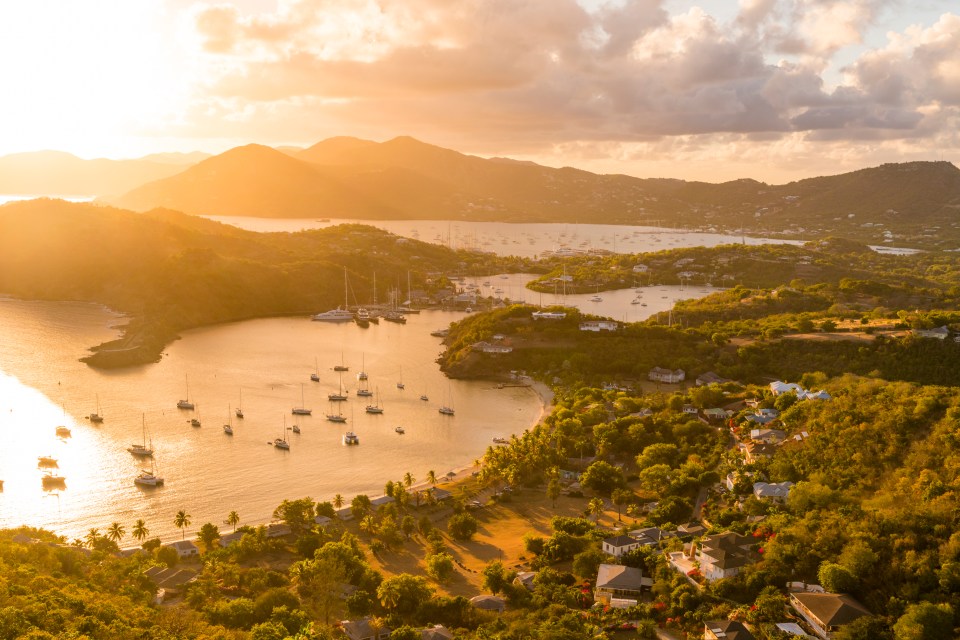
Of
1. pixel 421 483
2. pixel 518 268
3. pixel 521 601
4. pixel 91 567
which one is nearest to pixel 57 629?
pixel 91 567

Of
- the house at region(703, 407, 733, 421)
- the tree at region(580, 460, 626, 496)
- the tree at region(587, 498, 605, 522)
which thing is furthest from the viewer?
the house at region(703, 407, 733, 421)

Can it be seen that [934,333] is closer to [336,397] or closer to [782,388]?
[782,388]

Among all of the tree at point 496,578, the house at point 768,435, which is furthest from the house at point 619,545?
the house at point 768,435

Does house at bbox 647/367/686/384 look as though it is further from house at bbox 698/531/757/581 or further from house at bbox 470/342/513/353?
house at bbox 698/531/757/581

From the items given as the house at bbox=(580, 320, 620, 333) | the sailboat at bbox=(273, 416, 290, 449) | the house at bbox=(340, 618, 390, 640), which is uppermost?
the house at bbox=(580, 320, 620, 333)

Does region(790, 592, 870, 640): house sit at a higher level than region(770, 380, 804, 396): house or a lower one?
lower

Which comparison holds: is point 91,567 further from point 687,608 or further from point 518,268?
point 518,268

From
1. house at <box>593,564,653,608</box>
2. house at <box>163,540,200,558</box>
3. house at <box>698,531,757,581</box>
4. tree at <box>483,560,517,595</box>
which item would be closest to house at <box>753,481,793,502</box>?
house at <box>698,531,757,581</box>

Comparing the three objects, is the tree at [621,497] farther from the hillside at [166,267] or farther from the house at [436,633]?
the hillside at [166,267]

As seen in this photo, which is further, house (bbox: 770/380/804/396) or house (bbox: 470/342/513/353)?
house (bbox: 470/342/513/353)
